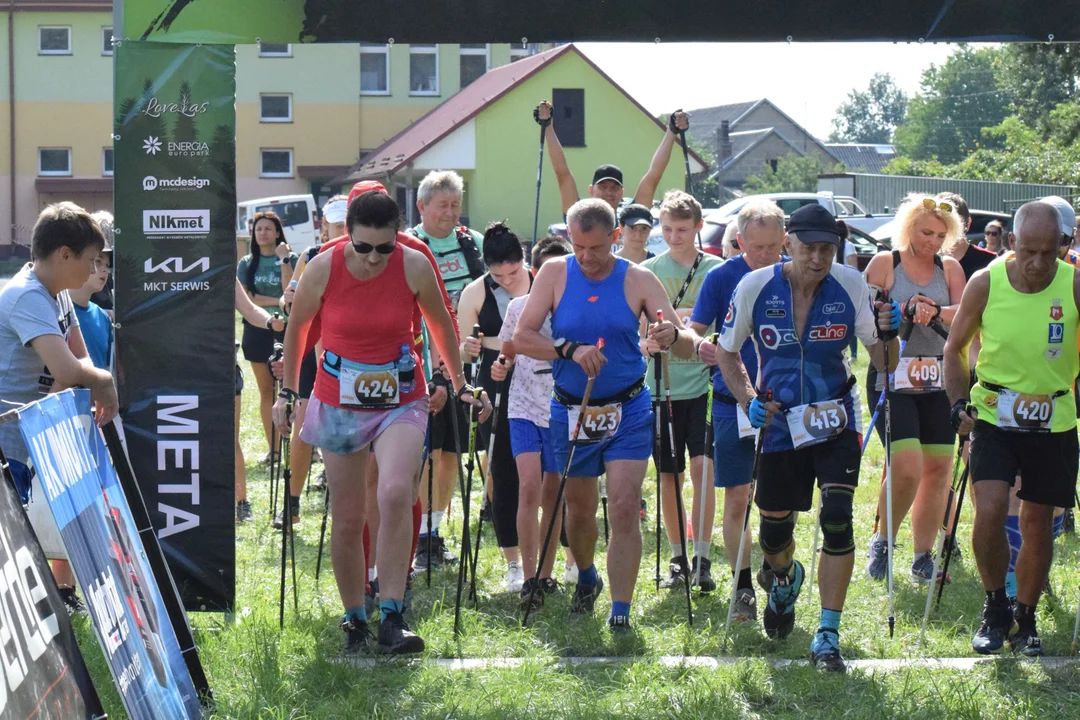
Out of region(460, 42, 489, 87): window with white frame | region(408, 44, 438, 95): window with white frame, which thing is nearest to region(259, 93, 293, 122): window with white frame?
region(408, 44, 438, 95): window with white frame

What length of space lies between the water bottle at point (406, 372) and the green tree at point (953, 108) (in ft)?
373

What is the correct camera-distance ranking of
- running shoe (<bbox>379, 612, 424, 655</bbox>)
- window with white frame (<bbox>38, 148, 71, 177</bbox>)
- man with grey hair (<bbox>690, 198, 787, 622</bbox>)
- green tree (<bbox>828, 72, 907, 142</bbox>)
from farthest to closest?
green tree (<bbox>828, 72, 907, 142</bbox>), window with white frame (<bbox>38, 148, 71, 177</bbox>), man with grey hair (<bbox>690, 198, 787, 622</bbox>), running shoe (<bbox>379, 612, 424, 655</bbox>)

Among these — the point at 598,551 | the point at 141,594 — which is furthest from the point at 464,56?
the point at 141,594

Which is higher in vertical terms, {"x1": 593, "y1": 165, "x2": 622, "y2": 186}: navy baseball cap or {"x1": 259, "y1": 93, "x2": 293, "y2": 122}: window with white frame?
{"x1": 259, "y1": 93, "x2": 293, "y2": 122}: window with white frame

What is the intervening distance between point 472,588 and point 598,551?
1.74m

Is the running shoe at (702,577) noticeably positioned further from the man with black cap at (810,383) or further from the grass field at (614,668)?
the man with black cap at (810,383)

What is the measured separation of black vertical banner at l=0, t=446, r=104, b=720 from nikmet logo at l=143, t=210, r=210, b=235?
3.01 m

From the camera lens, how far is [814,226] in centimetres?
581

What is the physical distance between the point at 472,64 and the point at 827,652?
4399 centimetres

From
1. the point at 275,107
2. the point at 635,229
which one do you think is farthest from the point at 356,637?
the point at 275,107

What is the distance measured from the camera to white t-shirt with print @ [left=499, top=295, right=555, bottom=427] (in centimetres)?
715

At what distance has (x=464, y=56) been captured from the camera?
47531mm

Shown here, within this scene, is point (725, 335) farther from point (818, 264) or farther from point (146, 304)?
point (146, 304)

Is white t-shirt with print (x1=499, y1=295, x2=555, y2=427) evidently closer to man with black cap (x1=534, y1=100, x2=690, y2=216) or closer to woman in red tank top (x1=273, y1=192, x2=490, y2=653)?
woman in red tank top (x1=273, y1=192, x2=490, y2=653)
